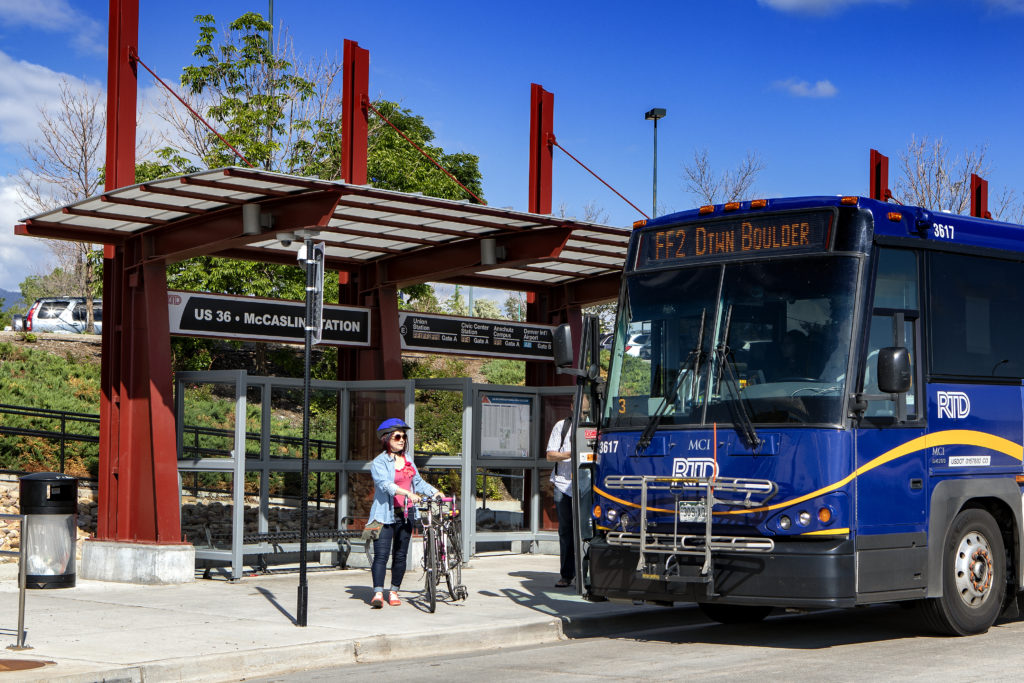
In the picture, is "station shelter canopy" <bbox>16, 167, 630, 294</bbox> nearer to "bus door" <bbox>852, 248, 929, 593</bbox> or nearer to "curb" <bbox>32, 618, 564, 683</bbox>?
"curb" <bbox>32, 618, 564, 683</bbox>

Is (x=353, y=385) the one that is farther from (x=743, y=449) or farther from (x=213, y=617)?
(x=743, y=449)

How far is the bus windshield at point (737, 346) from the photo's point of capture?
9.20m

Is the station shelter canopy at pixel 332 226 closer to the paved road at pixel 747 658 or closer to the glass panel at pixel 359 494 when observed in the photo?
→ the glass panel at pixel 359 494

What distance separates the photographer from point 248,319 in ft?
49.3

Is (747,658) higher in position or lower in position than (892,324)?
lower

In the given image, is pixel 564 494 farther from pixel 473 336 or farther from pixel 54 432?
pixel 54 432

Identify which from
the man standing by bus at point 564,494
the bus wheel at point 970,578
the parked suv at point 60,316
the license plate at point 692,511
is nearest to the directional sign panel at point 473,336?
the man standing by bus at point 564,494

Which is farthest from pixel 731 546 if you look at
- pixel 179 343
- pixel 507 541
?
pixel 179 343

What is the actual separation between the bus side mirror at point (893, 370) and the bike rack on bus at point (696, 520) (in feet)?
3.62

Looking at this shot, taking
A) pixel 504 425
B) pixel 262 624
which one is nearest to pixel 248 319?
pixel 504 425

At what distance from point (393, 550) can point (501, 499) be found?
5448mm

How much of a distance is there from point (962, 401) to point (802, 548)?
7.12 ft

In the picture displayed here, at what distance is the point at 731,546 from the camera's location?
926 centimetres

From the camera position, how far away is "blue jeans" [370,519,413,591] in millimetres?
11594
